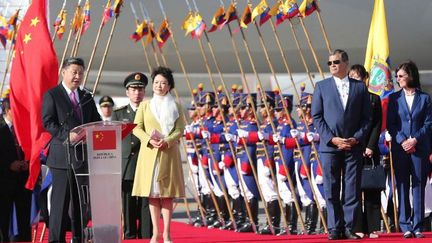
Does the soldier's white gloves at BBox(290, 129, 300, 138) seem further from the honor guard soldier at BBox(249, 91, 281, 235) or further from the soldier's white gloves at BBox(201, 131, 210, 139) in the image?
the soldier's white gloves at BBox(201, 131, 210, 139)

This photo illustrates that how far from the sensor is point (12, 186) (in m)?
10.5

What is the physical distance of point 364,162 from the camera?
389 inches

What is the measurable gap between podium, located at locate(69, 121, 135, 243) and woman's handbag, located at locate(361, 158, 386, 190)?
2443 mm

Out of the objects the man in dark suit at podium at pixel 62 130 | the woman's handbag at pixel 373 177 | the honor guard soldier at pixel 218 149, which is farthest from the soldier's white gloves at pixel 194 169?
the man in dark suit at podium at pixel 62 130

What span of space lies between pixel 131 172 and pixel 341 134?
7.10 ft

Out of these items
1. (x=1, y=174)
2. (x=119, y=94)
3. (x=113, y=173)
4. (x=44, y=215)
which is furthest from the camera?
(x=119, y=94)

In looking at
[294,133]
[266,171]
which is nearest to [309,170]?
[294,133]

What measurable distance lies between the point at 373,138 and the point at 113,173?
91.9 inches

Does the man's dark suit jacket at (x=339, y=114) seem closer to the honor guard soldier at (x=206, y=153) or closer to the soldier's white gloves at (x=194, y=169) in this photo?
the honor guard soldier at (x=206, y=153)

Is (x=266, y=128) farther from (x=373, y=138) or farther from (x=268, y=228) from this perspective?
(x=373, y=138)

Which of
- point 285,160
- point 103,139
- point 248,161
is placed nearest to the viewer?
point 103,139

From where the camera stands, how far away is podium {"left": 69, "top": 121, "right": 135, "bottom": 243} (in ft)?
26.4

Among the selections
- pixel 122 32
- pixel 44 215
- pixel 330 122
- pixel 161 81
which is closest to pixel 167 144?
pixel 161 81

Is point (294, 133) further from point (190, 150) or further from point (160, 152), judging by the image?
point (160, 152)
